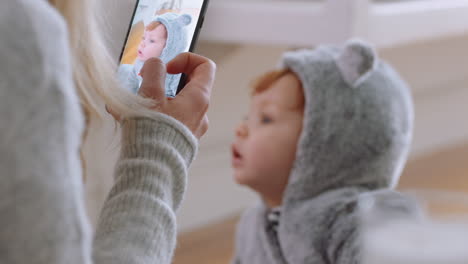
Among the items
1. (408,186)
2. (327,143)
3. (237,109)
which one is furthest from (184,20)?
(408,186)

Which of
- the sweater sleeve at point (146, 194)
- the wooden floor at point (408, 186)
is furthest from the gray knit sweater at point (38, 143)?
the wooden floor at point (408, 186)

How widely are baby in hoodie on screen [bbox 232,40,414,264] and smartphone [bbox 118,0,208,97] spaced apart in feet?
1.45

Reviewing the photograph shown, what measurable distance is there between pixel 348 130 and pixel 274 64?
762mm

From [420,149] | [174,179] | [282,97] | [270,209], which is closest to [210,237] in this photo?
[270,209]

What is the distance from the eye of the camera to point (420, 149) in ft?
7.77

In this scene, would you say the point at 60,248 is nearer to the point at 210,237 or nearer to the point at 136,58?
the point at 136,58

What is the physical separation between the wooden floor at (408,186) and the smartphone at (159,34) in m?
0.99

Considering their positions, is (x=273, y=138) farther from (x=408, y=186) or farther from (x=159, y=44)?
(x=408, y=186)

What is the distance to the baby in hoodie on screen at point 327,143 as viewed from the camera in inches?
39.5

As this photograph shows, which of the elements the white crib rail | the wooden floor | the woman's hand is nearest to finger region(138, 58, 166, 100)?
the woman's hand

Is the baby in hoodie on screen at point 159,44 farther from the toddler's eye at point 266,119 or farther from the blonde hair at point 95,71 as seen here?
the toddler's eye at point 266,119

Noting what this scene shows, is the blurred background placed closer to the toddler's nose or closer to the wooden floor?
the wooden floor

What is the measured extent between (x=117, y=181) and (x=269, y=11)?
0.83 meters

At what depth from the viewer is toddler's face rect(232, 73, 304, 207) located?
106cm
